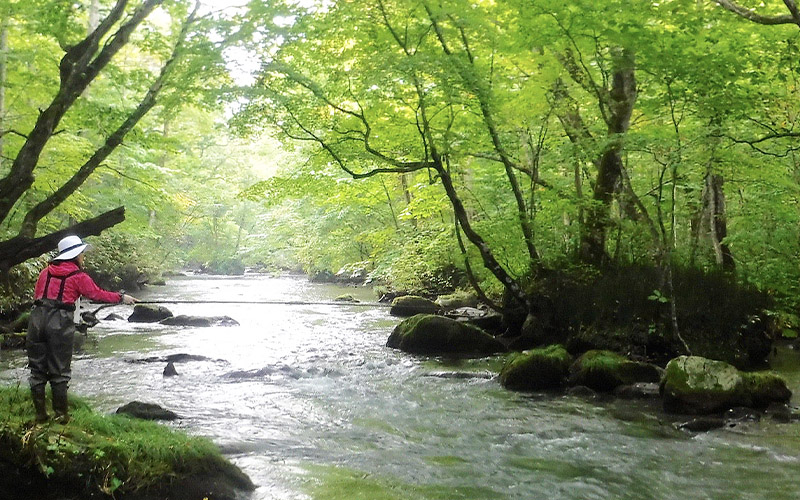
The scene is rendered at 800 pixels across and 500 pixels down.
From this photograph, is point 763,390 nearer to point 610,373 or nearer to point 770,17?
point 610,373

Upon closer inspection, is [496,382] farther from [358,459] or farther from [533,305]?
[358,459]

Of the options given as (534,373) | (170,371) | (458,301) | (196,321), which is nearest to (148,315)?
(196,321)

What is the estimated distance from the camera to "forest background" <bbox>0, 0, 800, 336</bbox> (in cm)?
876

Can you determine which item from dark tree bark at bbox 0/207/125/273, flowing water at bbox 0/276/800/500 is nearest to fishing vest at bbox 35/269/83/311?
flowing water at bbox 0/276/800/500

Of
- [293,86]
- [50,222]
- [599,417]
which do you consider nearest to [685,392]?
[599,417]

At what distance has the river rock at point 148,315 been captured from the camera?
16453 millimetres

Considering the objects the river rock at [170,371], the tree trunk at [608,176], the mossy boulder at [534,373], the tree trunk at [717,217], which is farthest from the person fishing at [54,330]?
the tree trunk at [717,217]

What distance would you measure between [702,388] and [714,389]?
0.51 feet

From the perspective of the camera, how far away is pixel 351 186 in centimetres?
1476

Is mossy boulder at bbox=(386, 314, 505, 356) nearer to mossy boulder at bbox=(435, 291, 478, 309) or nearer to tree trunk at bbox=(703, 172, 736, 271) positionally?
tree trunk at bbox=(703, 172, 736, 271)

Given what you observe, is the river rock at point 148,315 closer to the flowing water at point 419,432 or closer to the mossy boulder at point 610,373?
the flowing water at point 419,432

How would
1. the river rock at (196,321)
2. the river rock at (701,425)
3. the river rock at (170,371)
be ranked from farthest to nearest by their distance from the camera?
1. the river rock at (196,321)
2. the river rock at (170,371)
3. the river rock at (701,425)

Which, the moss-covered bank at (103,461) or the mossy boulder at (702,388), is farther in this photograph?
the mossy boulder at (702,388)

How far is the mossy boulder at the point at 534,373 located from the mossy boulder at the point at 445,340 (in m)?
2.63
